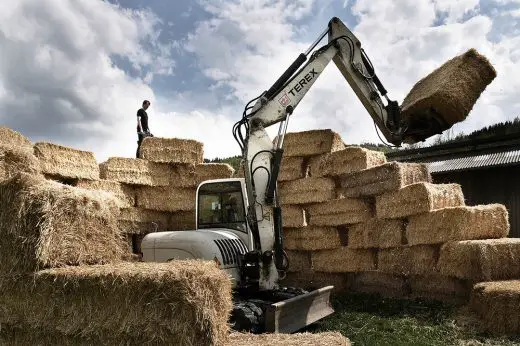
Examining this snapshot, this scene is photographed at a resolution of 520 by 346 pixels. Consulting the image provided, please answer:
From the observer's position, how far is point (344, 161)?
34.8 ft

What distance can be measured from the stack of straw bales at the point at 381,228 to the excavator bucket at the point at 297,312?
233 cm

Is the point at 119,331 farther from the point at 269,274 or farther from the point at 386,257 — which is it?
the point at 386,257

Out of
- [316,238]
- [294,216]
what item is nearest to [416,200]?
[316,238]

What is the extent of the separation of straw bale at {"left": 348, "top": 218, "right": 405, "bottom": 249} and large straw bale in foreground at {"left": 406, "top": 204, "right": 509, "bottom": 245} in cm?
35

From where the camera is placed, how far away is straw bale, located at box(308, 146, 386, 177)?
10422mm

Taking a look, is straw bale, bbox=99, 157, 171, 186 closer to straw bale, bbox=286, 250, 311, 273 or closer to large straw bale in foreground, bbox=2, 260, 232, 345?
straw bale, bbox=286, 250, 311, 273

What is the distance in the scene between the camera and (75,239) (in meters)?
5.76

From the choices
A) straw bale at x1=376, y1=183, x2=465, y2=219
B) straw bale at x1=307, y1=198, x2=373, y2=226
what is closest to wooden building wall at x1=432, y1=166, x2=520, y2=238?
straw bale at x1=376, y1=183, x2=465, y2=219

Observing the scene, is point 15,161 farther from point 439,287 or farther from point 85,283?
point 439,287

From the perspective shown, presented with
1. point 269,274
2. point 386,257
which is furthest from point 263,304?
point 386,257

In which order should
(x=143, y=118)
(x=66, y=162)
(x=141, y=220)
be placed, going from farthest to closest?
(x=143, y=118), (x=141, y=220), (x=66, y=162)

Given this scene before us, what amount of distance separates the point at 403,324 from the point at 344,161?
3.94 meters

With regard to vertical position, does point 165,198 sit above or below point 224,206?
above

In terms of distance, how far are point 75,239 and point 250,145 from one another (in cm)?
320
